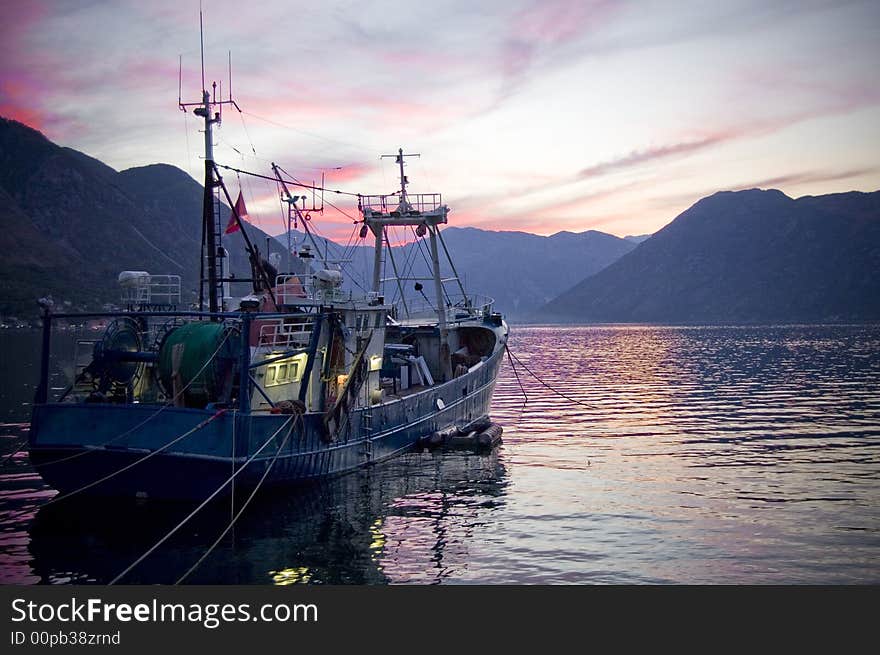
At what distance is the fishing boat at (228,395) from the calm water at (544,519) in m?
1.32

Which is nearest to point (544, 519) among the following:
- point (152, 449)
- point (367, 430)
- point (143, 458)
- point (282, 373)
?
point (367, 430)

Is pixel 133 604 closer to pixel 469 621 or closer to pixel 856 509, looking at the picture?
pixel 469 621

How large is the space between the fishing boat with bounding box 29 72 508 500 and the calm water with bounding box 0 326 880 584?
1318mm

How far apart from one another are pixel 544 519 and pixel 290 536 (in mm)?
7798

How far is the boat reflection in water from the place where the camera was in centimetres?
1933

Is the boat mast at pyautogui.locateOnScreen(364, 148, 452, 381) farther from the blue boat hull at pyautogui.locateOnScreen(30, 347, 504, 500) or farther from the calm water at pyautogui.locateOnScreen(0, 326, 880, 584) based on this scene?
the blue boat hull at pyautogui.locateOnScreen(30, 347, 504, 500)

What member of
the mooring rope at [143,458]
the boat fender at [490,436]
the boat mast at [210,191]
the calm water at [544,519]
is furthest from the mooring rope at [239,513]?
the boat fender at [490,436]

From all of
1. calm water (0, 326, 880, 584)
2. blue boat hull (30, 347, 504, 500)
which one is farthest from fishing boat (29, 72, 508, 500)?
calm water (0, 326, 880, 584)

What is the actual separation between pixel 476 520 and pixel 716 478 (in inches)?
448

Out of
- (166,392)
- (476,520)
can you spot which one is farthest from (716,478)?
(166,392)

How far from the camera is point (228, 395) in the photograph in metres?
25.8

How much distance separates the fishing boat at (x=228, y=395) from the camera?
76.5ft

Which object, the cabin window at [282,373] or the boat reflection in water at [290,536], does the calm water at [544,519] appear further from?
the cabin window at [282,373]

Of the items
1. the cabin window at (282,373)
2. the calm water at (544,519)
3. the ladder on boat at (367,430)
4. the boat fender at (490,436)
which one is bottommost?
the calm water at (544,519)
